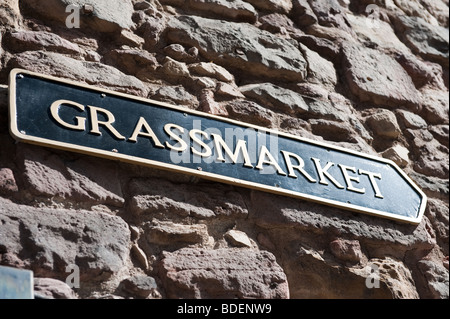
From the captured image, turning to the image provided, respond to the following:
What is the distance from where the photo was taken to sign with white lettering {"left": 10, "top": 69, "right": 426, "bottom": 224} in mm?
1951

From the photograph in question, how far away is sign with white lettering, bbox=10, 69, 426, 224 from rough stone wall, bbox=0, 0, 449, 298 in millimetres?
54

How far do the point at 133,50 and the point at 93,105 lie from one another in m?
0.37

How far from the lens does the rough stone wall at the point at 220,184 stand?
1854mm

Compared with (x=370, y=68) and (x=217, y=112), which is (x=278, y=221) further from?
(x=370, y=68)

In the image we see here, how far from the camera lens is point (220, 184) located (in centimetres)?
218

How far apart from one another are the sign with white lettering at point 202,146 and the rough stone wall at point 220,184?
54mm

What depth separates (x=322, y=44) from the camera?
9.46 ft

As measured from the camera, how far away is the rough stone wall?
73.0 inches

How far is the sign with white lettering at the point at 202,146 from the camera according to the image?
1.95 m

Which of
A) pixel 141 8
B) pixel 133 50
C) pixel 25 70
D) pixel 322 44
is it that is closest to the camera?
pixel 25 70

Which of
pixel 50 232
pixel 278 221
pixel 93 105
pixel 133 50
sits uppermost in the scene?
pixel 133 50

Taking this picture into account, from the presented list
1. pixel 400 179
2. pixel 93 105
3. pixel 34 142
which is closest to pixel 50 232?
pixel 34 142

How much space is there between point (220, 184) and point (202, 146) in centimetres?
14

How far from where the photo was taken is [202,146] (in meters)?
2.16
